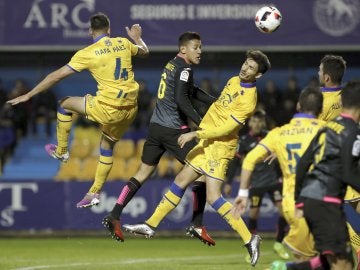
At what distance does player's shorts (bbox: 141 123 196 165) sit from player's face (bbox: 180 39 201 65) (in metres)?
0.83

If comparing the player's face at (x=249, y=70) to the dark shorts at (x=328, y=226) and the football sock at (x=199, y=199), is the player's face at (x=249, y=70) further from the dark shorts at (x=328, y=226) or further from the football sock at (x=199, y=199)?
the dark shorts at (x=328, y=226)

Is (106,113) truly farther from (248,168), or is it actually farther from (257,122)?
(257,122)

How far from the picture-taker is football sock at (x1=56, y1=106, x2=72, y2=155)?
1128cm

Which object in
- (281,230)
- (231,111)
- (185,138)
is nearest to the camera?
→ (185,138)

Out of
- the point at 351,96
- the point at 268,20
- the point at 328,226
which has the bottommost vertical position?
the point at 328,226

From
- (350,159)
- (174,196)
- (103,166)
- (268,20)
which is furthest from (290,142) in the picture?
(103,166)

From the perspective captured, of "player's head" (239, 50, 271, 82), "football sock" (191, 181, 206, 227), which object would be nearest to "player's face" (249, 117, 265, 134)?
"football sock" (191, 181, 206, 227)

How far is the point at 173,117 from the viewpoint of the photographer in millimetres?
11070

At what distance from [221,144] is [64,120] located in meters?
1.93

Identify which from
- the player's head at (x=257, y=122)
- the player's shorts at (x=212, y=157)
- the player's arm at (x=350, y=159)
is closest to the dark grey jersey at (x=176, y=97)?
the player's shorts at (x=212, y=157)

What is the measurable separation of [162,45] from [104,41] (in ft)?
26.4

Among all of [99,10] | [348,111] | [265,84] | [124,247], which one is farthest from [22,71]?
[348,111]

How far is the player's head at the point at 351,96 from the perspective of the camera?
775 centimetres

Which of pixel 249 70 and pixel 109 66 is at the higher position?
pixel 249 70
